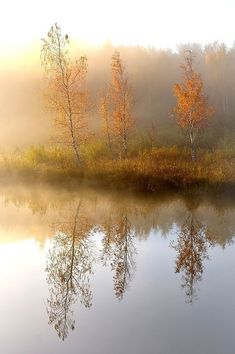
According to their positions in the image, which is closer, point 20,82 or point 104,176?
point 104,176

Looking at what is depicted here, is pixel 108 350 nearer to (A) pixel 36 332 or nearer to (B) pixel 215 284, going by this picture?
(A) pixel 36 332

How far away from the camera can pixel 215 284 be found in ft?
36.1

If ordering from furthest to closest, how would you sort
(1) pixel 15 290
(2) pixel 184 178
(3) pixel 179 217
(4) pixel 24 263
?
(2) pixel 184 178 < (3) pixel 179 217 < (4) pixel 24 263 < (1) pixel 15 290

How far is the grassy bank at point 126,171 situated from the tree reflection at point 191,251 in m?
7.63

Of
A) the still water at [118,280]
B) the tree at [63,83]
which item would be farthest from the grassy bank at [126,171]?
the still water at [118,280]

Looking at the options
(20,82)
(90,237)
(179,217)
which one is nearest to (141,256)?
(90,237)

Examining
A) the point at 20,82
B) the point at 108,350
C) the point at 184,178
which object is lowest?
the point at 108,350

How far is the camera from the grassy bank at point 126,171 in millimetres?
25953

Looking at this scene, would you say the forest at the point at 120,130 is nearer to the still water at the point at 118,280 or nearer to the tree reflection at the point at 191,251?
the still water at the point at 118,280

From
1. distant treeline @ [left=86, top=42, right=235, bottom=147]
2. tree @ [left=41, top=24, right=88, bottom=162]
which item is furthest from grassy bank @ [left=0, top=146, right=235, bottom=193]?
distant treeline @ [left=86, top=42, right=235, bottom=147]

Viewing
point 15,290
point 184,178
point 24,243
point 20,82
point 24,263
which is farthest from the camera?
point 20,82

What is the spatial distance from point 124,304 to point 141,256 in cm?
350

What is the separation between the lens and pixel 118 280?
11367 millimetres

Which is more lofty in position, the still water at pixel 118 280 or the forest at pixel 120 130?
the forest at pixel 120 130
